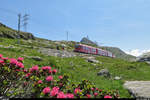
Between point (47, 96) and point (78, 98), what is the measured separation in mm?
703

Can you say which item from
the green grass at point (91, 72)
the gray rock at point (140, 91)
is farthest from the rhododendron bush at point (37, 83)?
the green grass at point (91, 72)

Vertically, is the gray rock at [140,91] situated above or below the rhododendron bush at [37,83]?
below

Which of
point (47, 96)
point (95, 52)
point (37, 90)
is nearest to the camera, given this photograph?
point (47, 96)

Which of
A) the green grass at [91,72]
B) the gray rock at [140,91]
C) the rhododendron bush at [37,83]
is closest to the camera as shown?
the rhododendron bush at [37,83]

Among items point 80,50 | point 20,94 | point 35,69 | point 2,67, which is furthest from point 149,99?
point 80,50

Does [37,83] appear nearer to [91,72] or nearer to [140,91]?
[140,91]

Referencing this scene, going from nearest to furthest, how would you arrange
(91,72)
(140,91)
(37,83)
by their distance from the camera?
(37,83) < (140,91) < (91,72)

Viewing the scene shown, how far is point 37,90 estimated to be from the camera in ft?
9.57

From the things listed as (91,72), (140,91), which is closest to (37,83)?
(140,91)

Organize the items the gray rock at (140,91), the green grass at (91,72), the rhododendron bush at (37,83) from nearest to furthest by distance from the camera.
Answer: the rhododendron bush at (37,83) < the gray rock at (140,91) < the green grass at (91,72)

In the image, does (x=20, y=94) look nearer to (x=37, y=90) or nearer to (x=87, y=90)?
(x=37, y=90)

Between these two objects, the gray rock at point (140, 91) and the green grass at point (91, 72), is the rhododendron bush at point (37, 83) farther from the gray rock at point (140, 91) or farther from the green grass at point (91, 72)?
the green grass at point (91, 72)

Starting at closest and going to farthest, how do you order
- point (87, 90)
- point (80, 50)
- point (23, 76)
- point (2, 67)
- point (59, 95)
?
point (59, 95)
point (87, 90)
point (2, 67)
point (23, 76)
point (80, 50)

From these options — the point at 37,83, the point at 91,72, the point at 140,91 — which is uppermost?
the point at 37,83
